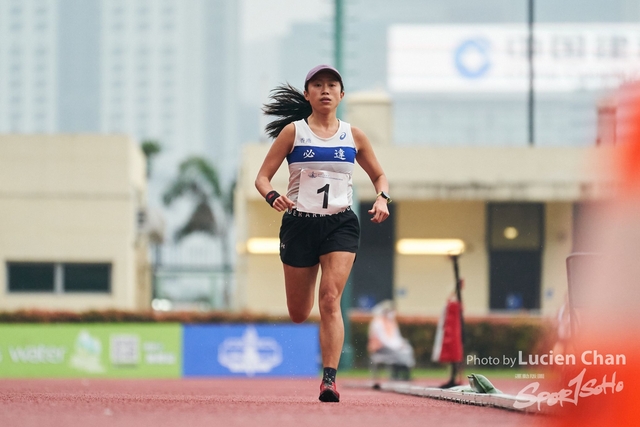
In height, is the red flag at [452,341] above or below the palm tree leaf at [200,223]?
above

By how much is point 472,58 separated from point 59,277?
1501 centimetres

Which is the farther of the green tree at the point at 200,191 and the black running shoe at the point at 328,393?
the green tree at the point at 200,191

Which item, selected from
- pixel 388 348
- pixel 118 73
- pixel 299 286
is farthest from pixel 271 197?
pixel 118 73

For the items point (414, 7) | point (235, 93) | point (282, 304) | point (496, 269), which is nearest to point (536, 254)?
point (496, 269)

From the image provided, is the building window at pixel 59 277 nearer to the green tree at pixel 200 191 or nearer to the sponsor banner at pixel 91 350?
the sponsor banner at pixel 91 350

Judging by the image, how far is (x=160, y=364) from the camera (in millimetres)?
22797

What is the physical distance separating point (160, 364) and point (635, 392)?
19.0 m

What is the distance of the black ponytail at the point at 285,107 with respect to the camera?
26.2ft

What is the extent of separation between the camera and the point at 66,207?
99.6 ft

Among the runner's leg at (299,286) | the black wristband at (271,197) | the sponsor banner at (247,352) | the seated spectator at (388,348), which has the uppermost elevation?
the black wristband at (271,197)

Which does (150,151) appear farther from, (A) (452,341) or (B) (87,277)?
(A) (452,341)

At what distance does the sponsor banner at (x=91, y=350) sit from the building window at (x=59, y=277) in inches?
311

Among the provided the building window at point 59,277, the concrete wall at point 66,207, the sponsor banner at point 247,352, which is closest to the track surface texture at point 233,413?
the sponsor banner at point 247,352

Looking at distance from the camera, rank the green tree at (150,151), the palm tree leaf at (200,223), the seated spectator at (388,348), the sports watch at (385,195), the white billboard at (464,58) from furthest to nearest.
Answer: the palm tree leaf at (200,223)
the green tree at (150,151)
the white billboard at (464,58)
the seated spectator at (388,348)
the sports watch at (385,195)
